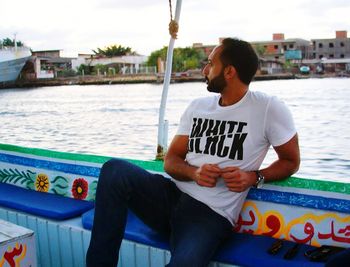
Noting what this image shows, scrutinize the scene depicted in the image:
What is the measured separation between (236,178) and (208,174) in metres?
0.10

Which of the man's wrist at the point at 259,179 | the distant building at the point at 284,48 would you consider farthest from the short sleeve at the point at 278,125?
the distant building at the point at 284,48

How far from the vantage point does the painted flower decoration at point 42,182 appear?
2684 mm

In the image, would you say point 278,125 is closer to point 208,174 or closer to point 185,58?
point 208,174

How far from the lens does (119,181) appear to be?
5.46 ft

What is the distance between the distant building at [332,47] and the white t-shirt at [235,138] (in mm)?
49459

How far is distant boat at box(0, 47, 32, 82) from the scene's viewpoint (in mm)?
46188

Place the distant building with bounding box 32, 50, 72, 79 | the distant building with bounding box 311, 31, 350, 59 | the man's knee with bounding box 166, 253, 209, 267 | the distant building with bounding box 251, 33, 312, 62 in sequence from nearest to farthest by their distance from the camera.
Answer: the man's knee with bounding box 166, 253, 209, 267 → the distant building with bounding box 311, 31, 350, 59 → the distant building with bounding box 251, 33, 312, 62 → the distant building with bounding box 32, 50, 72, 79

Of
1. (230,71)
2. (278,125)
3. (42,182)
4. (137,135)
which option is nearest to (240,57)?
(230,71)

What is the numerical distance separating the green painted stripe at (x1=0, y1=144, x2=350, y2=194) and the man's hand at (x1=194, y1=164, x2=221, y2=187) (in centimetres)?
31

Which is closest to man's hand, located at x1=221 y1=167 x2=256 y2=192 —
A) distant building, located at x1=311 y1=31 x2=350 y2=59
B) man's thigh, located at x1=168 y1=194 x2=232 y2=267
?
man's thigh, located at x1=168 y1=194 x2=232 y2=267

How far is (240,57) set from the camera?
5.67 feet

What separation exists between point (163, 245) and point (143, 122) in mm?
16199

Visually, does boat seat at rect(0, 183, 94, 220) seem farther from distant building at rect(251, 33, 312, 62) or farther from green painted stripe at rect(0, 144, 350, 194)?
distant building at rect(251, 33, 312, 62)

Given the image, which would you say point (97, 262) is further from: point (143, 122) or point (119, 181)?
point (143, 122)
